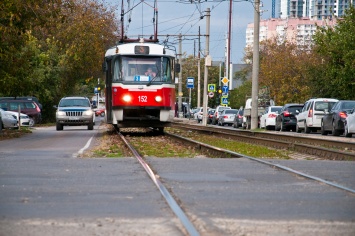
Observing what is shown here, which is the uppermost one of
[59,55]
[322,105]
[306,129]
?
[59,55]

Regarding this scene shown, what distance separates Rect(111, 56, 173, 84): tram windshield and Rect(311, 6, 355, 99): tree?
25364mm

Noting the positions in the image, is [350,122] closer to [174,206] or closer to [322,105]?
[322,105]

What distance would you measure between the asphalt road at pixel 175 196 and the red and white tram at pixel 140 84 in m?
14.7

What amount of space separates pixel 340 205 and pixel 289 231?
2.02m

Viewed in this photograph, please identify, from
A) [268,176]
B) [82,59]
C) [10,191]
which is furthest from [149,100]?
[82,59]

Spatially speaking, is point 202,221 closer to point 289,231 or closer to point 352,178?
point 289,231

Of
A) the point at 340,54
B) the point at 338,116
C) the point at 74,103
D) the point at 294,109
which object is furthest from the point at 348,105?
the point at 340,54

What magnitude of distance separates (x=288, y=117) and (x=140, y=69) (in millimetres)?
Result: 15174

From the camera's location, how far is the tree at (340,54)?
54.1 meters

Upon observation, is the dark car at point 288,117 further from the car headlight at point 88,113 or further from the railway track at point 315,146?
the railway track at point 315,146

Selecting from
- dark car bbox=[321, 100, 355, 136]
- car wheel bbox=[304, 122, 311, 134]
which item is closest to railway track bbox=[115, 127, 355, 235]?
dark car bbox=[321, 100, 355, 136]

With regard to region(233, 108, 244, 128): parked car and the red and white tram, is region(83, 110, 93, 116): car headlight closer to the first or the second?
the red and white tram

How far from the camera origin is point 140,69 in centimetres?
3022

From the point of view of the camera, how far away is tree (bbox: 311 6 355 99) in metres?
54.1
